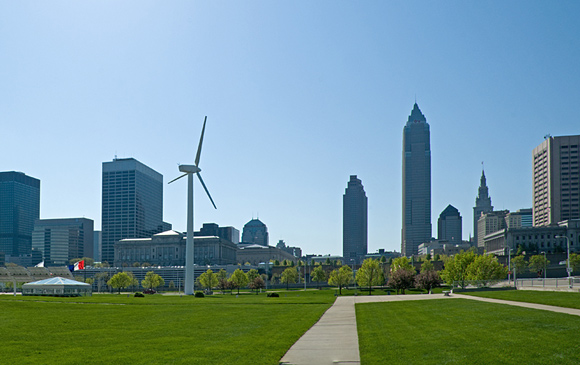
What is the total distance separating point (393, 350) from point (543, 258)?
524 feet

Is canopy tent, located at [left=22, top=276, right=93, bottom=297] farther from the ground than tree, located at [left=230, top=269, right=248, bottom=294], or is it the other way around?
canopy tent, located at [left=22, top=276, right=93, bottom=297]

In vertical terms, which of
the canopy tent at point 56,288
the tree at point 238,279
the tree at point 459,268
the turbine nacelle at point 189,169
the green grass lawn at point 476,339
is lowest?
the tree at point 238,279

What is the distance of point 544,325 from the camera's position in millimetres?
26375

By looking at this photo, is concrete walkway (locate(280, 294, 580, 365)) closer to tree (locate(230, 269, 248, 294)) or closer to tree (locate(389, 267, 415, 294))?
tree (locate(389, 267, 415, 294))

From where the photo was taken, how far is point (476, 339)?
23.6 m

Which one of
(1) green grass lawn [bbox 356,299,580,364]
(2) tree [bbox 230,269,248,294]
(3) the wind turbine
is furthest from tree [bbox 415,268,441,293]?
(1) green grass lawn [bbox 356,299,580,364]

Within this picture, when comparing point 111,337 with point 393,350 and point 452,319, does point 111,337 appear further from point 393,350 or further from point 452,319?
point 452,319

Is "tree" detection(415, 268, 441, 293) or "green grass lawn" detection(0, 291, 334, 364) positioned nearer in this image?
"green grass lawn" detection(0, 291, 334, 364)

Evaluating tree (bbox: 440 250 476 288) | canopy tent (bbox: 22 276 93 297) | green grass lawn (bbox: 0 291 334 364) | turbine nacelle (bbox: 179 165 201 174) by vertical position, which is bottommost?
canopy tent (bbox: 22 276 93 297)

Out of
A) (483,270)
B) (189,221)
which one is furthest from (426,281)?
(189,221)

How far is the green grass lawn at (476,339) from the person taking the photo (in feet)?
64.4

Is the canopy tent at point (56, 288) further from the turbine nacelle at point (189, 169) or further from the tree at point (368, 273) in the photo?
the tree at point (368, 273)

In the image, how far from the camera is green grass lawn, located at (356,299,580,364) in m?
19.6

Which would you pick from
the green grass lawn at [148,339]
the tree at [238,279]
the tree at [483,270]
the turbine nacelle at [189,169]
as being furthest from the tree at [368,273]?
the green grass lawn at [148,339]
